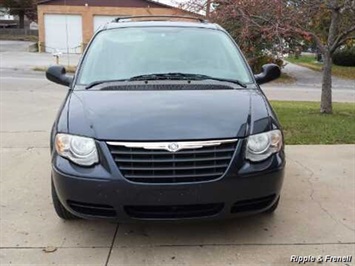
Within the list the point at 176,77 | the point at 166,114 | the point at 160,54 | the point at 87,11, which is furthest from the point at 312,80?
the point at 87,11

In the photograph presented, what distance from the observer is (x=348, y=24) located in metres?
9.70

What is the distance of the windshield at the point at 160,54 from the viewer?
4457 millimetres

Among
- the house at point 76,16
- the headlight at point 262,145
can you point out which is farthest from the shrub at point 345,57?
the headlight at point 262,145

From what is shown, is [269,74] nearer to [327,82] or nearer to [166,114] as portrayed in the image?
[166,114]

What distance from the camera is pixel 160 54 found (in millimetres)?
4629

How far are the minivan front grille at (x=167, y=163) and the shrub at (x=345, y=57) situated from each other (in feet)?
94.3

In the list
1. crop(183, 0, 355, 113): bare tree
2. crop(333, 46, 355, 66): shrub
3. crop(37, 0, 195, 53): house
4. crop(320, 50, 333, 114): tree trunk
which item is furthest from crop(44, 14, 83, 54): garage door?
crop(320, 50, 333, 114): tree trunk

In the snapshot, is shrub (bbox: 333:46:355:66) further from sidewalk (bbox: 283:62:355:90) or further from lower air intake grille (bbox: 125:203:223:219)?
lower air intake grille (bbox: 125:203:223:219)

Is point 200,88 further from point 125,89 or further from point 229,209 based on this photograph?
point 229,209

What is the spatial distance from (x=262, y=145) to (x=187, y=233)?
962 mm

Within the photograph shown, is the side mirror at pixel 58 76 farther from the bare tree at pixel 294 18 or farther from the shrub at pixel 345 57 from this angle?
→ the shrub at pixel 345 57

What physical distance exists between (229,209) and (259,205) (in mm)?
266

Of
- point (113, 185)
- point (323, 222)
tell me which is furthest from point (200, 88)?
point (323, 222)

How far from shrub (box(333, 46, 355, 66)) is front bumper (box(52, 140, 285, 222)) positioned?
2857 cm
